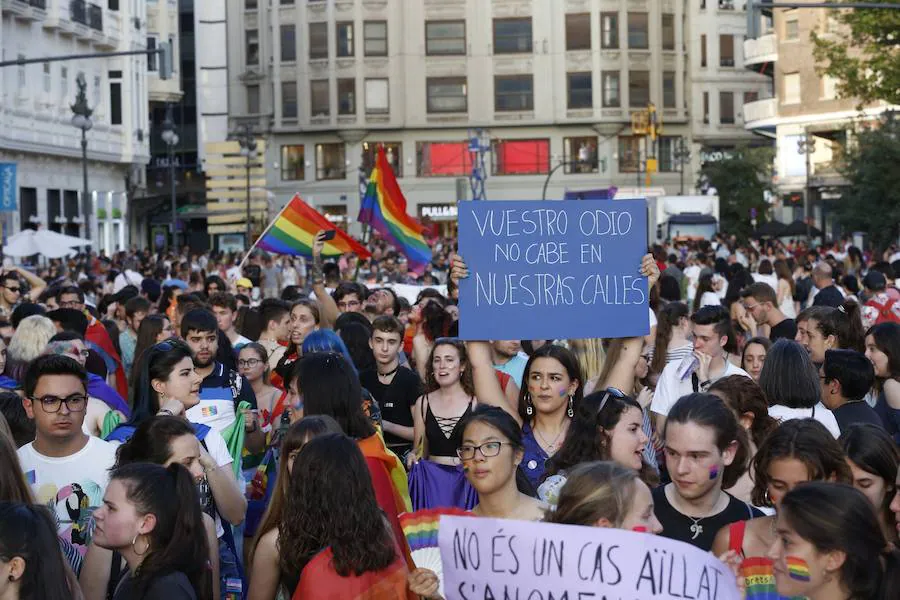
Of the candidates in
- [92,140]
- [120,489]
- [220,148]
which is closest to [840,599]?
[120,489]

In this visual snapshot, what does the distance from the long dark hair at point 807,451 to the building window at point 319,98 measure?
72.7m

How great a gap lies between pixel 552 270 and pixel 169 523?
3.06 meters

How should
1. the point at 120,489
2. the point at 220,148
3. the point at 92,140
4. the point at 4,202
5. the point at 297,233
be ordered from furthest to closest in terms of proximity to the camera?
the point at 92,140 → the point at 4,202 → the point at 220,148 → the point at 297,233 → the point at 120,489

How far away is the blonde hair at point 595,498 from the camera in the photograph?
5.13m

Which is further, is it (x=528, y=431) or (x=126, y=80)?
(x=126, y=80)

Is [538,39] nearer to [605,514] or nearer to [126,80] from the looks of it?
[126,80]

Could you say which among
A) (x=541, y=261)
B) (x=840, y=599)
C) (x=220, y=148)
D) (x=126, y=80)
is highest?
(x=126, y=80)

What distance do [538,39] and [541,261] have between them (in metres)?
70.9

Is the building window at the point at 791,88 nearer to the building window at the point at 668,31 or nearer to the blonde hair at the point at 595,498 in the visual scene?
the building window at the point at 668,31

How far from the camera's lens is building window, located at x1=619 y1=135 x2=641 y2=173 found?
253ft

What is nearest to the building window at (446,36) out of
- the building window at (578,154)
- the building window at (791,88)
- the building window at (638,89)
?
the building window at (578,154)

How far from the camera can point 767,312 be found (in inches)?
527

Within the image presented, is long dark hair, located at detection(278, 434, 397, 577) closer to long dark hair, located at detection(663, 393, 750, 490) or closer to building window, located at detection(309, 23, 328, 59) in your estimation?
long dark hair, located at detection(663, 393, 750, 490)

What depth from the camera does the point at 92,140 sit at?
5244 cm
